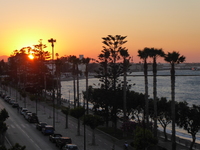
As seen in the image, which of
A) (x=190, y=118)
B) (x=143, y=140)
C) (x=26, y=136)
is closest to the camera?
(x=143, y=140)

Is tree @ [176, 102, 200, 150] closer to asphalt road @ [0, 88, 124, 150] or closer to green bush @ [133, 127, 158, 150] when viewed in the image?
asphalt road @ [0, 88, 124, 150]

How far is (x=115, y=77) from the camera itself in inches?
1817

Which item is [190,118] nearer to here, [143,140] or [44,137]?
[143,140]

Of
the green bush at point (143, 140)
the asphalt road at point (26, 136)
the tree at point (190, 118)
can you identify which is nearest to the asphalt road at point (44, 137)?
the asphalt road at point (26, 136)

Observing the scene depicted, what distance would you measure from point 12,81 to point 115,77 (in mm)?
90871

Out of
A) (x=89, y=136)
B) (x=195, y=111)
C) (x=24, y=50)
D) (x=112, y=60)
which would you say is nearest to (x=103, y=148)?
(x=89, y=136)

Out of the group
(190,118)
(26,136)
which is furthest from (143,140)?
(26,136)

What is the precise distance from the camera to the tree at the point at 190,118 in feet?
108

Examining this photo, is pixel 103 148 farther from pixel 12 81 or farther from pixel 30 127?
pixel 12 81

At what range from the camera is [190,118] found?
112ft

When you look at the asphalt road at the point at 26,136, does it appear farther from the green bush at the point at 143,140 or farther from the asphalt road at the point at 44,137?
the green bush at the point at 143,140

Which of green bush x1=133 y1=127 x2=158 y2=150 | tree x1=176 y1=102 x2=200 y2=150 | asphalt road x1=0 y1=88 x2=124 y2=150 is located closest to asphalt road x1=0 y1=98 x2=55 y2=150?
asphalt road x1=0 y1=88 x2=124 y2=150

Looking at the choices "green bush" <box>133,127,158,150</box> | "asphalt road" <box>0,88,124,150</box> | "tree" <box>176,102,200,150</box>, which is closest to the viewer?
"green bush" <box>133,127,158,150</box>

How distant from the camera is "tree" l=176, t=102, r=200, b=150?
1302 inches
